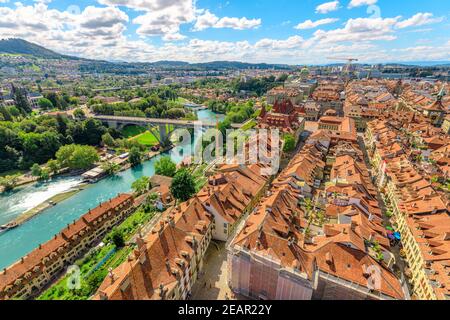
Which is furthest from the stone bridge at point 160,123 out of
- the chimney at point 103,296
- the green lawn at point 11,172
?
the chimney at point 103,296

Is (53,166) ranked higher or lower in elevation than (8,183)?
higher

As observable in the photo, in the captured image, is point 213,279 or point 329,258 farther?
point 213,279

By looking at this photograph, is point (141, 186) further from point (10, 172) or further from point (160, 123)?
point (10, 172)

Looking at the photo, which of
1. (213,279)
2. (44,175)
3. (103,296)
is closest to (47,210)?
(44,175)

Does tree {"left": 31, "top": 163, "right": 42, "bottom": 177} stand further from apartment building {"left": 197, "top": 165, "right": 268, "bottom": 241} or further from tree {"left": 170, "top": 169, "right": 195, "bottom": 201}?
apartment building {"left": 197, "top": 165, "right": 268, "bottom": 241}
